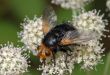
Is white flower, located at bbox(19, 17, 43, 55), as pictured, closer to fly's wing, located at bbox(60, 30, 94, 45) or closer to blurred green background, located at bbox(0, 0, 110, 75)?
fly's wing, located at bbox(60, 30, 94, 45)

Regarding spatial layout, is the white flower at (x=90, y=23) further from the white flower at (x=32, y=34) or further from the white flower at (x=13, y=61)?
the white flower at (x=13, y=61)

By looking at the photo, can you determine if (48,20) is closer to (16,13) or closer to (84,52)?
(84,52)

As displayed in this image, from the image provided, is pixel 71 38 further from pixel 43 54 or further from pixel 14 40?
pixel 14 40

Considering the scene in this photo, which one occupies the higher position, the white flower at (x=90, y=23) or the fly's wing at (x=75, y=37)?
the white flower at (x=90, y=23)

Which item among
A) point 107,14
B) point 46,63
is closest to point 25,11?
point 107,14

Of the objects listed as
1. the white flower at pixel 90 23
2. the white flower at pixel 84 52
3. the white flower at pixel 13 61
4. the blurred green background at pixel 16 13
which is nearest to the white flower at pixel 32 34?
the white flower at pixel 13 61

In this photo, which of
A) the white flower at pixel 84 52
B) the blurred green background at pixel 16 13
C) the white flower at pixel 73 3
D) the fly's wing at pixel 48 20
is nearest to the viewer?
the white flower at pixel 84 52
